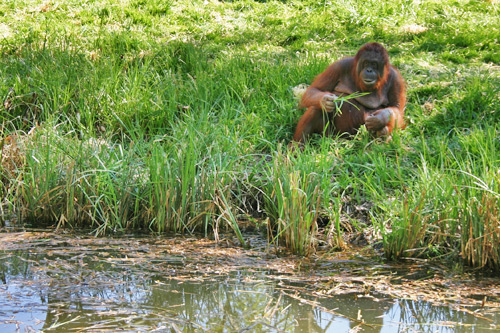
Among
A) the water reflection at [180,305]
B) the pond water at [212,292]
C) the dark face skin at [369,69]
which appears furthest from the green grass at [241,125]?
the water reflection at [180,305]

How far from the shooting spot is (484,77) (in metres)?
5.71

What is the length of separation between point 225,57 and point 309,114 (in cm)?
174

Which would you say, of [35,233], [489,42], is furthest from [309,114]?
[489,42]

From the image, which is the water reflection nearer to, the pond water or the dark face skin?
the pond water

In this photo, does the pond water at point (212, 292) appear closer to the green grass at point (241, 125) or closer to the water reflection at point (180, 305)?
the water reflection at point (180, 305)

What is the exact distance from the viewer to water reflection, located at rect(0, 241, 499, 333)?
2.49m

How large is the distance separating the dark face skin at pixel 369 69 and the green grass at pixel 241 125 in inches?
18.4

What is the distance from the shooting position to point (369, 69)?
16.1 ft

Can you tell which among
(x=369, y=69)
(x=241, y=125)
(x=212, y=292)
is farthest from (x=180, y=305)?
(x=369, y=69)

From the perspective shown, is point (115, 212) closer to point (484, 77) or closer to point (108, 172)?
point (108, 172)

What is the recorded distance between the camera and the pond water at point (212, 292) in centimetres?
252

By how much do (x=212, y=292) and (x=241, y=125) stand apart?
234 centimetres

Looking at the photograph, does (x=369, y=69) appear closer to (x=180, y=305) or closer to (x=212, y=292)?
(x=212, y=292)

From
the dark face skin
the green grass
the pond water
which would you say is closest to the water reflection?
the pond water
